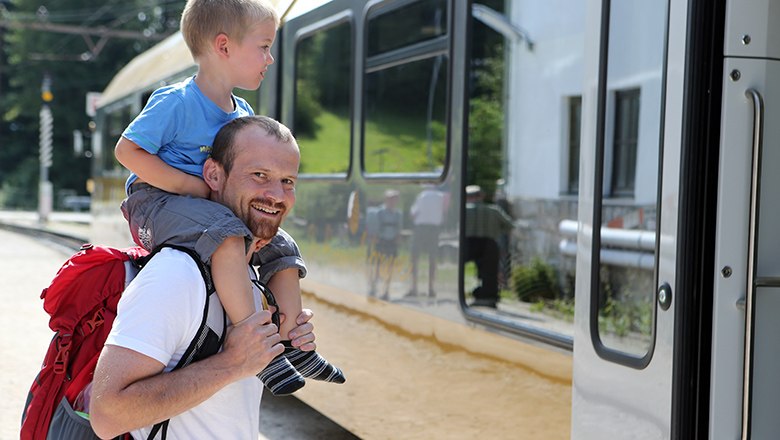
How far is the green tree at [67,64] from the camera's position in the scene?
44250 mm

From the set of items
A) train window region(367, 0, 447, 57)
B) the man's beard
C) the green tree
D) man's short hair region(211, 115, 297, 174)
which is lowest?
the man's beard

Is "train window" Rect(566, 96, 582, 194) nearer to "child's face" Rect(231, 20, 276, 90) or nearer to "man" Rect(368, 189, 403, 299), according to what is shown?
"man" Rect(368, 189, 403, 299)

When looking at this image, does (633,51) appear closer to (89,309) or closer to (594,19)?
(594,19)

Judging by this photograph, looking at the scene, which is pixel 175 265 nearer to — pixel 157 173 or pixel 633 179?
pixel 157 173

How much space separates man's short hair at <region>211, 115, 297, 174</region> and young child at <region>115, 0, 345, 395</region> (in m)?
0.11

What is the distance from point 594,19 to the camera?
10.9 feet

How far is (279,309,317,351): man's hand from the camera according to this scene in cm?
250

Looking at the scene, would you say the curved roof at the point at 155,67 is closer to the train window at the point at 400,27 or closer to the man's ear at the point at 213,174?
the train window at the point at 400,27

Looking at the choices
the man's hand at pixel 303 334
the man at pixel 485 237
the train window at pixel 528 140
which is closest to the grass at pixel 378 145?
the man at pixel 485 237

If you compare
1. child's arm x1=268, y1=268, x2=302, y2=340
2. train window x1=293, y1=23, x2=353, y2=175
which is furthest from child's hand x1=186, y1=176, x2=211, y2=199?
train window x1=293, y1=23, x2=353, y2=175

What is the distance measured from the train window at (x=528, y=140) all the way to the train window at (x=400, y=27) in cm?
208

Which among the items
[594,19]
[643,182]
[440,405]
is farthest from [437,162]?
Result: [643,182]

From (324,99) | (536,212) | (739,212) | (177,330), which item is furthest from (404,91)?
(177,330)

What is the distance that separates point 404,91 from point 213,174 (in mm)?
3315
